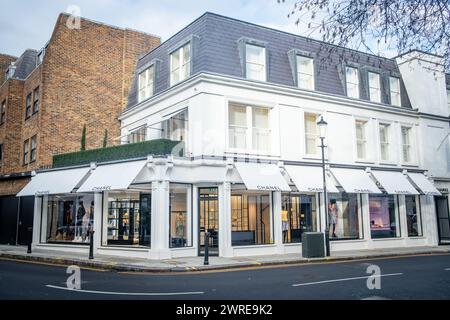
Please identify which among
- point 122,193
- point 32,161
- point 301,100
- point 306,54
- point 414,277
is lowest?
point 414,277

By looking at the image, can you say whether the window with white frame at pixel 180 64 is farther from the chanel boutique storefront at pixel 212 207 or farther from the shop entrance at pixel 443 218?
the shop entrance at pixel 443 218

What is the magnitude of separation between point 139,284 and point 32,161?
16.1m

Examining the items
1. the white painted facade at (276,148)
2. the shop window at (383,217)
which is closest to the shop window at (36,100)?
the white painted facade at (276,148)

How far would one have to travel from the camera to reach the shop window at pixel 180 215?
16.9 meters

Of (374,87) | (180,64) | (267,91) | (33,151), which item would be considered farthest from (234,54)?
(33,151)

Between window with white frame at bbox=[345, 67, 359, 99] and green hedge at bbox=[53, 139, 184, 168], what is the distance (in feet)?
34.3

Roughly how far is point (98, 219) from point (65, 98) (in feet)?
27.3

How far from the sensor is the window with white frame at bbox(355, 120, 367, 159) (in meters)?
21.9

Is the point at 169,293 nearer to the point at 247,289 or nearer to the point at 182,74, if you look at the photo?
the point at 247,289

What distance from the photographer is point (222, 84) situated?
57.6ft

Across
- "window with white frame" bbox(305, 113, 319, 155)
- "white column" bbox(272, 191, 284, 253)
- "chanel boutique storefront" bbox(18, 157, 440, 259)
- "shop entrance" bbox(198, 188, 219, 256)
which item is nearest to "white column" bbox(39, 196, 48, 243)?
"chanel boutique storefront" bbox(18, 157, 440, 259)

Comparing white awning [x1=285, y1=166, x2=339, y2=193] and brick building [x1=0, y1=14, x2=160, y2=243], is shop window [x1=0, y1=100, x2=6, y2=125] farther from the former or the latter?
white awning [x1=285, y1=166, x2=339, y2=193]

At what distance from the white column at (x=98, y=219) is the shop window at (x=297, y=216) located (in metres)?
8.39
